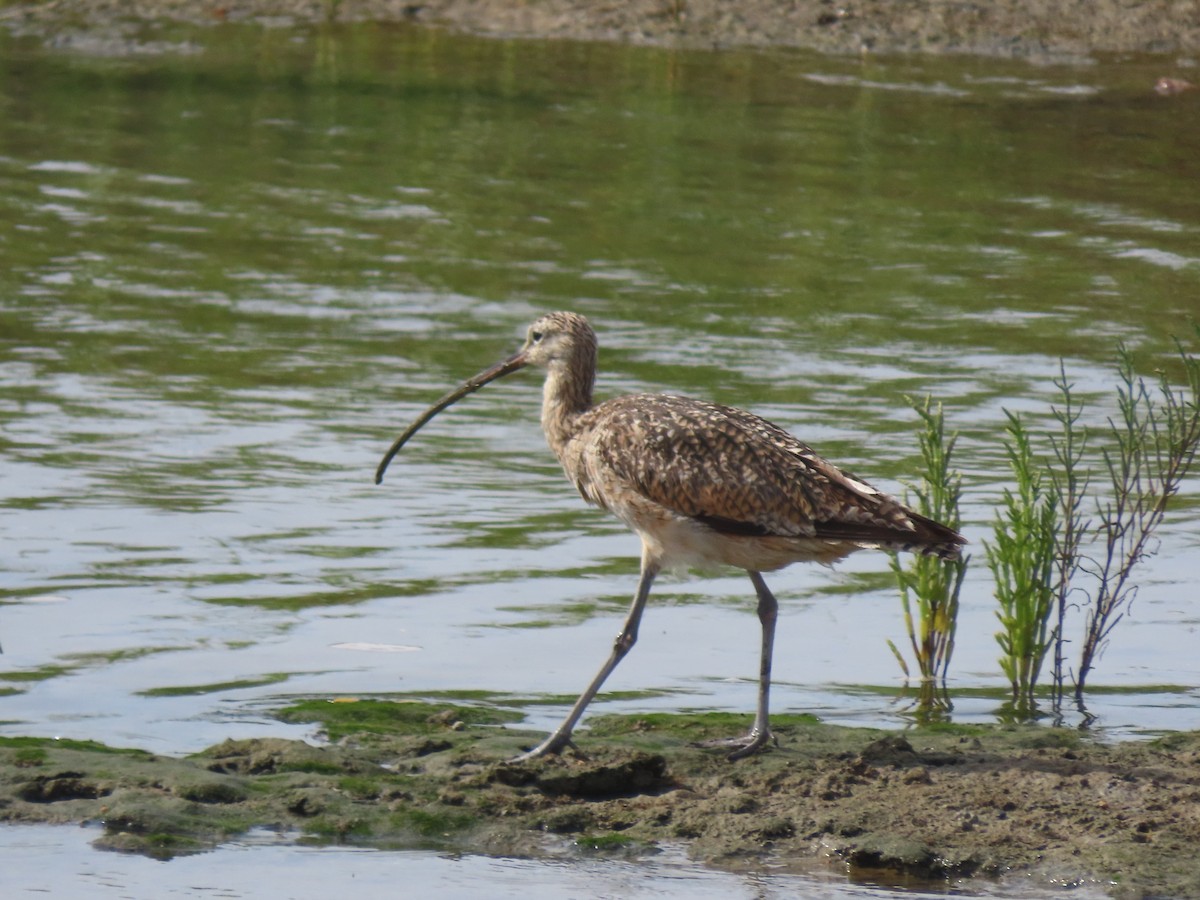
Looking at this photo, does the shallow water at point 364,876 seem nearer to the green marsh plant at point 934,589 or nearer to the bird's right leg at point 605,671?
the bird's right leg at point 605,671

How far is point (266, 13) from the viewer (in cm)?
2600

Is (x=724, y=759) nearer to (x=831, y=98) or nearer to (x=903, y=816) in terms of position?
(x=903, y=816)

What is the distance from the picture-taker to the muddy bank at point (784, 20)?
24.2m

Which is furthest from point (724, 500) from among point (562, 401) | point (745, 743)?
point (562, 401)

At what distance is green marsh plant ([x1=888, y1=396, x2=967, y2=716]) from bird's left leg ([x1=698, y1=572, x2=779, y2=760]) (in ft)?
1.92

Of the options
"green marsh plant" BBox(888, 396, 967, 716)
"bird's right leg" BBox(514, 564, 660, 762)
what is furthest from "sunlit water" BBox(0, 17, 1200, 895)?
"bird's right leg" BBox(514, 564, 660, 762)

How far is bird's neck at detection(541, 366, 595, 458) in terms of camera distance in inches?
297

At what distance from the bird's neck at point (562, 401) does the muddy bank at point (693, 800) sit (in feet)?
3.81

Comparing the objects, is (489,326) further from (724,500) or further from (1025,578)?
(724,500)

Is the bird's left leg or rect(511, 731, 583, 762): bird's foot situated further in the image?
the bird's left leg

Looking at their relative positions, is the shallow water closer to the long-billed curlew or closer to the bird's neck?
the long-billed curlew

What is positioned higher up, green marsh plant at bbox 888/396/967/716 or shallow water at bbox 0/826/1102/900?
green marsh plant at bbox 888/396/967/716

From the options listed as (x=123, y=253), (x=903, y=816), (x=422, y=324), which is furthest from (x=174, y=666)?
(x=123, y=253)

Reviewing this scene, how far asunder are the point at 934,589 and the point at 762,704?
1128 mm
